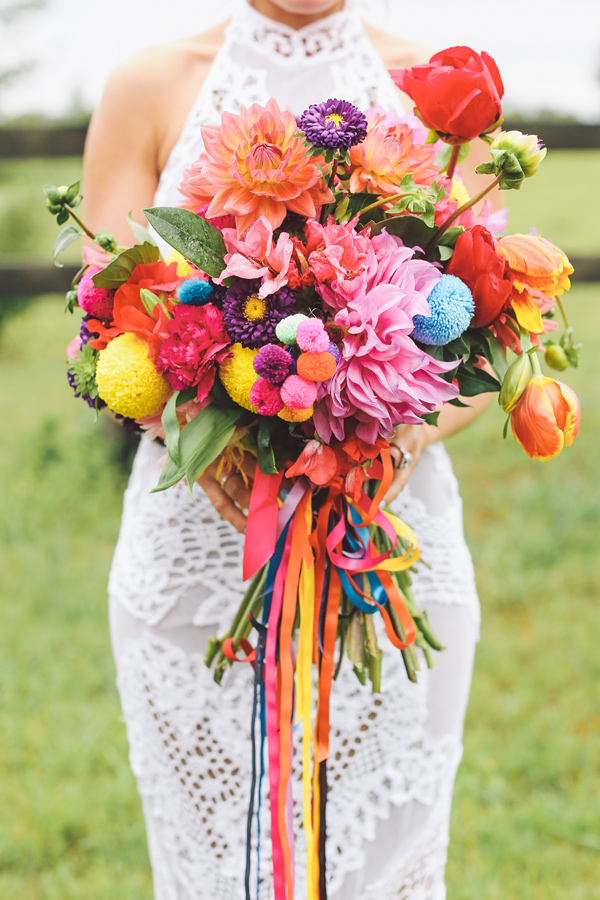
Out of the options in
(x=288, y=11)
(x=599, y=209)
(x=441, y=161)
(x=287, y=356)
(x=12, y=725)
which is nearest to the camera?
(x=287, y=356)

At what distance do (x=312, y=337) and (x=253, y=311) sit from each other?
9 cm

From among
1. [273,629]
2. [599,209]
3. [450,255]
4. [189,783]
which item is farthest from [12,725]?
[599,209]

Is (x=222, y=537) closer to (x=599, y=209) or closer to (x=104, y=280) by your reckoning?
(x=104, y=280)

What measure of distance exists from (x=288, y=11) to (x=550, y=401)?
878 mm

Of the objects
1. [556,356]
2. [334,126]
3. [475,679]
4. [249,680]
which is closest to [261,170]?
[334,126]

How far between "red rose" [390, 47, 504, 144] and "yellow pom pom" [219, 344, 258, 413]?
0.32 metres

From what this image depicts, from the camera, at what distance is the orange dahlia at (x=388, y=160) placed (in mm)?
907

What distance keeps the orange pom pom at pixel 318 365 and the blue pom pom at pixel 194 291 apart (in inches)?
5.6

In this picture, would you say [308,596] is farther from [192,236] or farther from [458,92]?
[458,92]

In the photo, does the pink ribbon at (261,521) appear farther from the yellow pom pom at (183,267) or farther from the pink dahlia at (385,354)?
the yellow pom pom at (183,267)

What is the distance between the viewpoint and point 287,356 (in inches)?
33.6

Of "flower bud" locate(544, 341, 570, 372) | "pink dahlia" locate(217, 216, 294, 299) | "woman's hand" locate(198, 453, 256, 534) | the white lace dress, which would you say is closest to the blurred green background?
the white lace dress

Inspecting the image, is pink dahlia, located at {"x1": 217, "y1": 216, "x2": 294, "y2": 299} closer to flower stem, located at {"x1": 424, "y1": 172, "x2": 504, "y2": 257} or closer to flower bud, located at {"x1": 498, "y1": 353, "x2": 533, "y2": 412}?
flower stem, located at {"x1": 424, "y1": 172, "x2": 504, "y2": 257}

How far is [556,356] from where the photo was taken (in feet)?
3.74
